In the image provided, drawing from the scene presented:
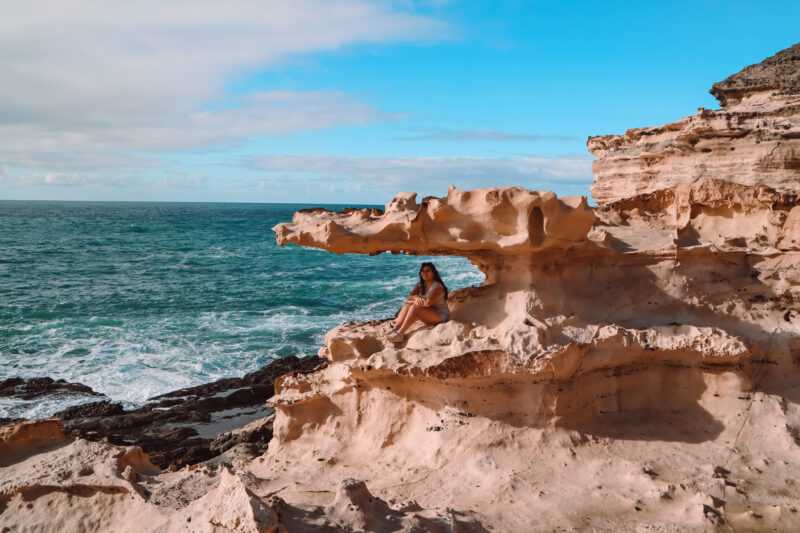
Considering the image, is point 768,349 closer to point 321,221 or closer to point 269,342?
point 321,221

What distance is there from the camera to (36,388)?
45.8 feet

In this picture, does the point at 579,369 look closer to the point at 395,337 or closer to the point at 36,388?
the point at 395,337

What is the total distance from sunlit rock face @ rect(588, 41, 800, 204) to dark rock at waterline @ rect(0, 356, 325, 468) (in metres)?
6.31

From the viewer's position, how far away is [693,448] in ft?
21.4

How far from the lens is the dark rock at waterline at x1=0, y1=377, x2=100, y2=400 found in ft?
45.1

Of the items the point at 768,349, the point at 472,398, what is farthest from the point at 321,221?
the point at 768,349

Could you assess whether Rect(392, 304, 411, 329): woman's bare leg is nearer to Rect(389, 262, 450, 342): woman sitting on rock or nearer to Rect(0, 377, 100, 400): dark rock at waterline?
Rect(389, 262, 450, 342): woman sitting on rock

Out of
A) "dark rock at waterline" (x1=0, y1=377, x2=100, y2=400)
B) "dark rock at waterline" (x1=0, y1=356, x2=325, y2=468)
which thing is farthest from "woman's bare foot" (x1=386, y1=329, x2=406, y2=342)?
"dark rock at waterline" (x1=0, y1=377, x2=100, y2=400)

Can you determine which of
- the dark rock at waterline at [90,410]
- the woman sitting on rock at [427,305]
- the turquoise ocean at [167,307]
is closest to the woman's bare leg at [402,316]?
the woman sitting on rock at [427,305]

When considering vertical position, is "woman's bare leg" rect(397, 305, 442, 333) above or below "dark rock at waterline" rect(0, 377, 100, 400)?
above

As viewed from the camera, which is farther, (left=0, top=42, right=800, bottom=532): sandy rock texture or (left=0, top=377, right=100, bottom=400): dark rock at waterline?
(left=0, top=377, right=100, bottom=400): dark rock at waterline

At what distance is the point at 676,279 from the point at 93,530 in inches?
268

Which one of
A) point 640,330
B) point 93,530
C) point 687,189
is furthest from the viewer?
point 687,189

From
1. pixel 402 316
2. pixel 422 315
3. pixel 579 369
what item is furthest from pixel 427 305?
pixel 579 369
